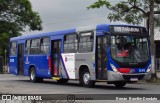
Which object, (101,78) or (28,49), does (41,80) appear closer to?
(28,49)

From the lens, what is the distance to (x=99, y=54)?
2042 cm

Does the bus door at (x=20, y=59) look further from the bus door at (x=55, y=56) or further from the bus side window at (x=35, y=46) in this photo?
the bus door at (x=55, y=56)

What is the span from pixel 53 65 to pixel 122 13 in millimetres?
6152

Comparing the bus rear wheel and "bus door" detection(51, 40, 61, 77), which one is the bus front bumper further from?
the bus rear wheel

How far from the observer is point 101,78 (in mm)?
20359

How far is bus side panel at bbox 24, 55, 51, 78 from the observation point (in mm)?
25469

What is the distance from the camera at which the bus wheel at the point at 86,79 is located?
2114cm

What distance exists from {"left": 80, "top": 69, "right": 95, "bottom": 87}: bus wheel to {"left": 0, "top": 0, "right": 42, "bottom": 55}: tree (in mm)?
30838

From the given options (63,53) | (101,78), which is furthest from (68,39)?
(101,78)

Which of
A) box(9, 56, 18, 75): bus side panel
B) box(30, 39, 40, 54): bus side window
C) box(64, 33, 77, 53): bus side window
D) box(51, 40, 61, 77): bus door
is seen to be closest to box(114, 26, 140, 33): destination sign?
box(64, 33, 77, 53): bus side window

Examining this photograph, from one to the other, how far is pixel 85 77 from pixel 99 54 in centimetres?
169

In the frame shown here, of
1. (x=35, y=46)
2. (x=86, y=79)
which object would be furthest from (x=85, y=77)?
(x=35, y=46)

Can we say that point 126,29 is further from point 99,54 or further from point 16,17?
point 16,17

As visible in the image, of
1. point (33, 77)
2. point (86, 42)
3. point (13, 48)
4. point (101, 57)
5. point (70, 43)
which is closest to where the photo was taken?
point (101, 57)
